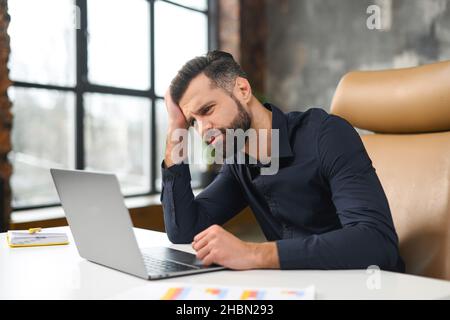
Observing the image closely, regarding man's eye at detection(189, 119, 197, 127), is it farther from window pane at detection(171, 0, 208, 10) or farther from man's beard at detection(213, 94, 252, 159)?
window pane at detection(171, 0, 208, 10)

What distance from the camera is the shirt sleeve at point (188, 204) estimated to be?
144 centimetres

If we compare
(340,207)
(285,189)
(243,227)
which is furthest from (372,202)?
(243,227)

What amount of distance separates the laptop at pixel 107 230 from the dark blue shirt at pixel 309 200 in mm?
229

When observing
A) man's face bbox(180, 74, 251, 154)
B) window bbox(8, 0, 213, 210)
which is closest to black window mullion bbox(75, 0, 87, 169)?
window bbox(8, 0, 213, 210)

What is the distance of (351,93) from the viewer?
1701mm

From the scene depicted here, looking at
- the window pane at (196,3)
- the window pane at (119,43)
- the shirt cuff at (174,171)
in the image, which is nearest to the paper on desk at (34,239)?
the shirt cuff at (174,171)

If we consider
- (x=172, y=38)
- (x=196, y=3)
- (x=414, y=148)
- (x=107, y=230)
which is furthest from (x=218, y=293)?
(x=196, y=3)

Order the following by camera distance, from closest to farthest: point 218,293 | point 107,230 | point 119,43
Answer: point 218,293 → point 107,230 → point 119,43

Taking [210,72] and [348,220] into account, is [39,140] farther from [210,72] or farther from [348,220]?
[348,220]

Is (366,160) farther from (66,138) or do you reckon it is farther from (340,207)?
(66,138)

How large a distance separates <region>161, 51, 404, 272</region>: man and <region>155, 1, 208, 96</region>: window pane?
2277 mm

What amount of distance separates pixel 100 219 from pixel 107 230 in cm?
3

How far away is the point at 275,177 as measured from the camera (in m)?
1.39

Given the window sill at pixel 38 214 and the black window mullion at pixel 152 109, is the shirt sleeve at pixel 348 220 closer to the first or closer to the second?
the window sill at pixel 38 214
